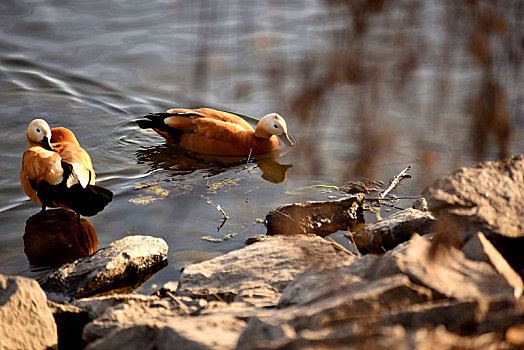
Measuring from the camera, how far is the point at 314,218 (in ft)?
18.0

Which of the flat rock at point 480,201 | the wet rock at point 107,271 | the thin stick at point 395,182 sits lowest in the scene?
the wet rock at point 107,271

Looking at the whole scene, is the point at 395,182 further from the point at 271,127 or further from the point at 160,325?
the point at 160,325

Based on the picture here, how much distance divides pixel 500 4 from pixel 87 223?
4.55 meters

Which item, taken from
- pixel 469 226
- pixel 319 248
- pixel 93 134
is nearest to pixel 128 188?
pixel 93 134

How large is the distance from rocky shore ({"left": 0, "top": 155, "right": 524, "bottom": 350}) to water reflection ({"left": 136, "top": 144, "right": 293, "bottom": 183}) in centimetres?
257

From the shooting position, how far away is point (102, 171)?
696cm

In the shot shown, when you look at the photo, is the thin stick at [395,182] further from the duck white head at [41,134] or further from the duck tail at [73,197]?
the duck white head at [41,134]

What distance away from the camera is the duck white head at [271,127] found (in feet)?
24.8

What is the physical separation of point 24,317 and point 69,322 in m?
0.52

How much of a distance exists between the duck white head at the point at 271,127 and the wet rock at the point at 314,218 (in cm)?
213

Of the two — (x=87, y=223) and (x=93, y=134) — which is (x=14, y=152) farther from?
(x=87, y=223)

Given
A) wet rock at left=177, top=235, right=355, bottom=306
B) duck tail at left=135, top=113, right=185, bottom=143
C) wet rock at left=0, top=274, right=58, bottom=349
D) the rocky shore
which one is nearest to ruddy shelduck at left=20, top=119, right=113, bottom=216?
the rocky shore

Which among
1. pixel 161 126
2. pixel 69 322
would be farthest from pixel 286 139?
pixel 69 322

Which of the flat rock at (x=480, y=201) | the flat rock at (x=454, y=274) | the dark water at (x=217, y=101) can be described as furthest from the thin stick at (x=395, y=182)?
the flat rock at (x=454, y=274)
